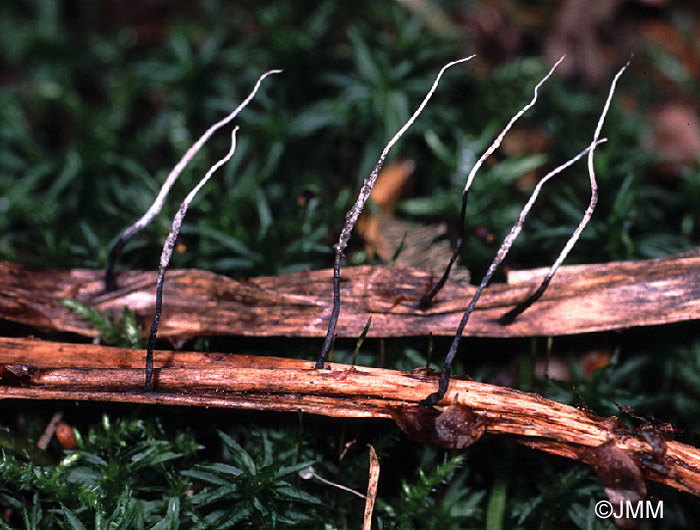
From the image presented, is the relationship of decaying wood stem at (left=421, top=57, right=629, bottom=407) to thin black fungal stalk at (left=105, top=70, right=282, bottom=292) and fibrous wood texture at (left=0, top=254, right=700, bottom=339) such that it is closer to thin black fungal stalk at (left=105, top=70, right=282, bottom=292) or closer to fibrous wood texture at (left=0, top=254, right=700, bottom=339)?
fibrous wood texture at (left=0, top=254, right=700, bottom=339)

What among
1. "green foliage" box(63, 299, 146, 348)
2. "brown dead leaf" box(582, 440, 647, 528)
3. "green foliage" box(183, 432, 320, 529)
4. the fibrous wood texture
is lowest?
"green foliage" box(183, 432, 320, 529)

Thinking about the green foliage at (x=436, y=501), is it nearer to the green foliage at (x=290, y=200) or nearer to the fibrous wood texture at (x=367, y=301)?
the green foliage at (x=290, y=200)

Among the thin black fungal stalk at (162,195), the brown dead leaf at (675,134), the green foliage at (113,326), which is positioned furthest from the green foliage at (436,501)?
the brown dead leaf at (675,134)

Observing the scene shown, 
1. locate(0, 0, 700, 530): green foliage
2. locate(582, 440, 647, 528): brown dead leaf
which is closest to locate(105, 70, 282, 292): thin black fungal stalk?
locate(0, 0, 700, 530): green foliage

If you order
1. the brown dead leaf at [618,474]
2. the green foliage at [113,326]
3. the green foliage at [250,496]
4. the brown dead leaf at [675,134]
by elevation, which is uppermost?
the brown dead leaf at [675,134]

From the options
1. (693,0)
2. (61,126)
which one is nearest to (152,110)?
(61,126)

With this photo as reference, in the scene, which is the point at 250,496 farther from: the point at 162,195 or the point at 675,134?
the point at 675,134

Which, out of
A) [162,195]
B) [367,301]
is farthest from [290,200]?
[162,195]

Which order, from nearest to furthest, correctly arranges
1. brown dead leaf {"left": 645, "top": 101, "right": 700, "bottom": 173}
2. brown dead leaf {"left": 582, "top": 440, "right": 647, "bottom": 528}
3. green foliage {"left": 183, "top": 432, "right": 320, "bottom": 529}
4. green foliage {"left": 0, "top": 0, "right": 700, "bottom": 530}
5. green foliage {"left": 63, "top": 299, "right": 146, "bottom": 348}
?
brown dead leaf {"left": 582, "top": 440, "right": 647, "bottom": 528}
green foliage {"left": 183, "top": 432, "right": 320, "bottom": 529}
green foliage {"left": 0, "top": 0, "right": 700, "bottom": 530}
green foliage {"left": 63, "top": 299, "right": 146, "bottom": 348}
brown dead leaf {"left": 645, "top": 101, "right": 700, "bottom": 173}
